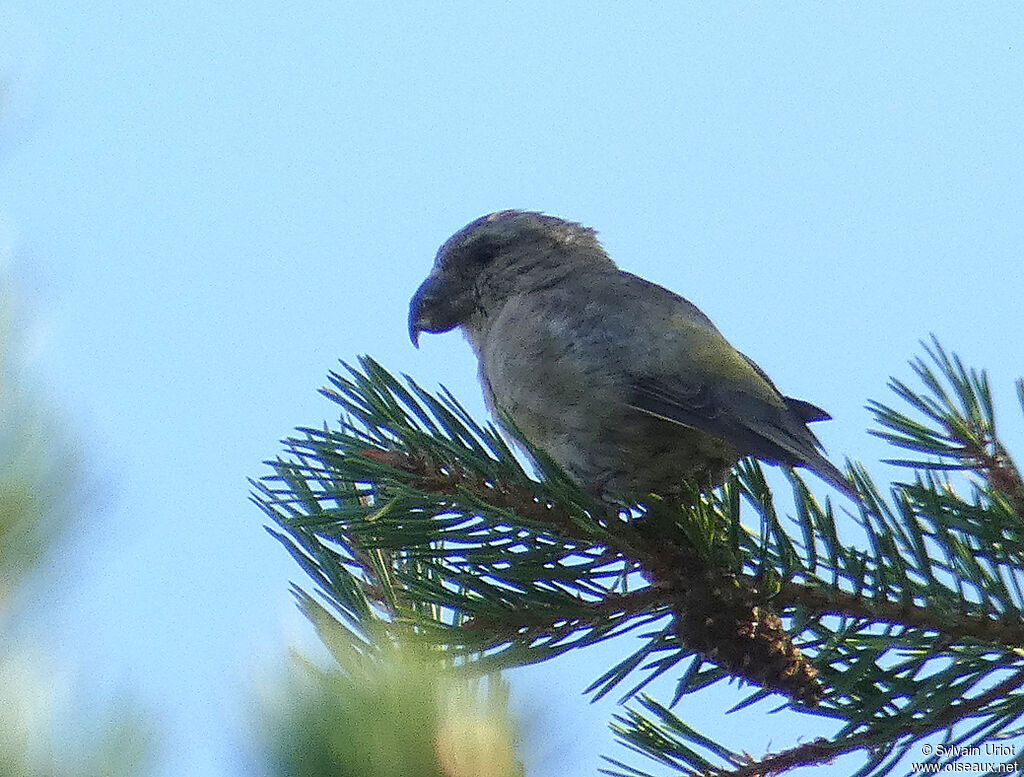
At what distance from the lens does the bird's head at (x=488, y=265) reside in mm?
4855

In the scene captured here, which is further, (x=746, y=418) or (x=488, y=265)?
(x=488, y=265)

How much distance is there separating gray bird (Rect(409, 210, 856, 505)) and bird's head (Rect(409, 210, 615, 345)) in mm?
210

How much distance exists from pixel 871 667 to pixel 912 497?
1.21ft

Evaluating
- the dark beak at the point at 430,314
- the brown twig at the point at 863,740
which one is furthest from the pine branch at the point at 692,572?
the dark beak at the point at 430,314

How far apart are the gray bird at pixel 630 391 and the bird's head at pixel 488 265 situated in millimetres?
210

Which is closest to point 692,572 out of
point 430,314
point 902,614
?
point 902,614

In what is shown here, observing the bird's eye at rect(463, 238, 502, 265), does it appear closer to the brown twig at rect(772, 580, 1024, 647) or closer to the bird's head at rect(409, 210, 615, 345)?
the bird's head at rect(409, 210, 615, 345)

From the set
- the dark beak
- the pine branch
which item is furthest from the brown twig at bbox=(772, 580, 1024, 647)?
the dark beak

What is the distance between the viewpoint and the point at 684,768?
246cm

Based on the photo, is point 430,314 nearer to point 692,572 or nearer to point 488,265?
point 488,265

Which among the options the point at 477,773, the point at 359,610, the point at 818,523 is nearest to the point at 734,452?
the point at 818,523

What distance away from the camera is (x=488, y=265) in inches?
195

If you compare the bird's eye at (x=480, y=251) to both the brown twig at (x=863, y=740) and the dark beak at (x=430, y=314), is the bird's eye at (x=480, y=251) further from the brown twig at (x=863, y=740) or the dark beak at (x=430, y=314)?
the brown twig at (x=863, y=740)

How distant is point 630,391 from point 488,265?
1535mm
